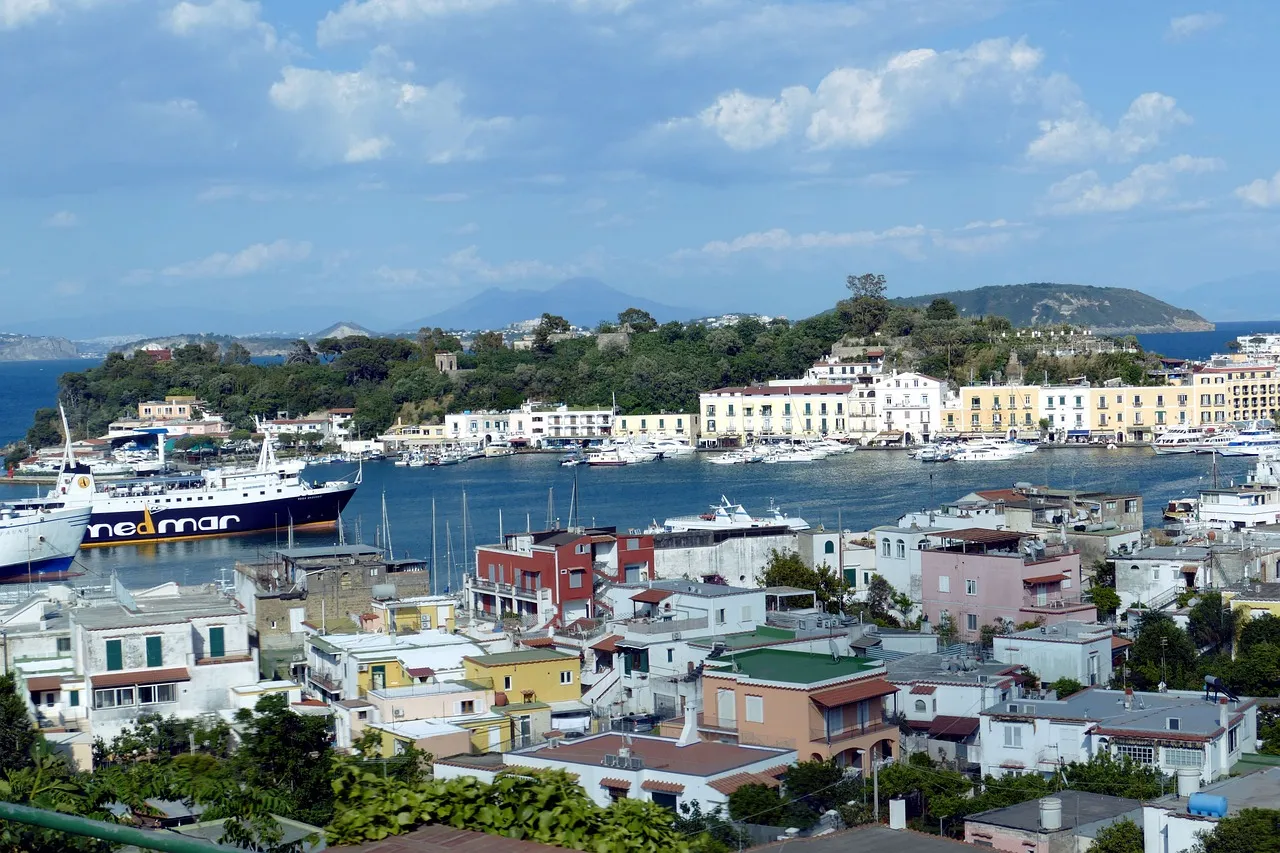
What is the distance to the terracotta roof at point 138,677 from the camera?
885cm

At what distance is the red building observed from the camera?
41.4ft

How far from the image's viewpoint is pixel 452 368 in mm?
50000

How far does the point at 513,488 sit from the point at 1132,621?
21.6m

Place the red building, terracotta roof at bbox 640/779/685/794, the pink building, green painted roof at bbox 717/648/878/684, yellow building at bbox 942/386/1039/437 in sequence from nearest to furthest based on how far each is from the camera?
terracotta roof at bbox 640/779/685/794
green painted roof at bbox 717/648/878/684
the pink building
the red building
yellow building at bbox 942/386/1039/437

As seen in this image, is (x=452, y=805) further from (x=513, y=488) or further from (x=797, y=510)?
(x=513, y=488)

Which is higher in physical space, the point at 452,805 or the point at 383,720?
the point at 452,805

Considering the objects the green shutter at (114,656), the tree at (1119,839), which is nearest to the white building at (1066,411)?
the green shutter at (114,656)

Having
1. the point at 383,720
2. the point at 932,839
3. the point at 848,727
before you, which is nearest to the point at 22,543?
the point at 383,720

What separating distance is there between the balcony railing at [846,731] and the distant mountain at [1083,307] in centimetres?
11665

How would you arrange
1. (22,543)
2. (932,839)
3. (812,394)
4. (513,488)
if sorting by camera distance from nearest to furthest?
(932,839) → (22,543) → (513,488) → (812,394)

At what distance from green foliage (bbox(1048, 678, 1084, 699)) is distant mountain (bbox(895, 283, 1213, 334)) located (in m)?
115

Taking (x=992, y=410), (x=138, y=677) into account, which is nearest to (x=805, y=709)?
(x=138, y=677)

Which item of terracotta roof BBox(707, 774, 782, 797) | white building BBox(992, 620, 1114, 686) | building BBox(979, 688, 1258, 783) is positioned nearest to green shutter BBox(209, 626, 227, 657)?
terracotta roof BBox(707, 774, 782, 797)

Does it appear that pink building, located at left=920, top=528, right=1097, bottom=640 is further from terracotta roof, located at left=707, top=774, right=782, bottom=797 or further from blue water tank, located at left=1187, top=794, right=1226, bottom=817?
blue water tank, located at left=1187, top=794, right=1226, bottom=817
